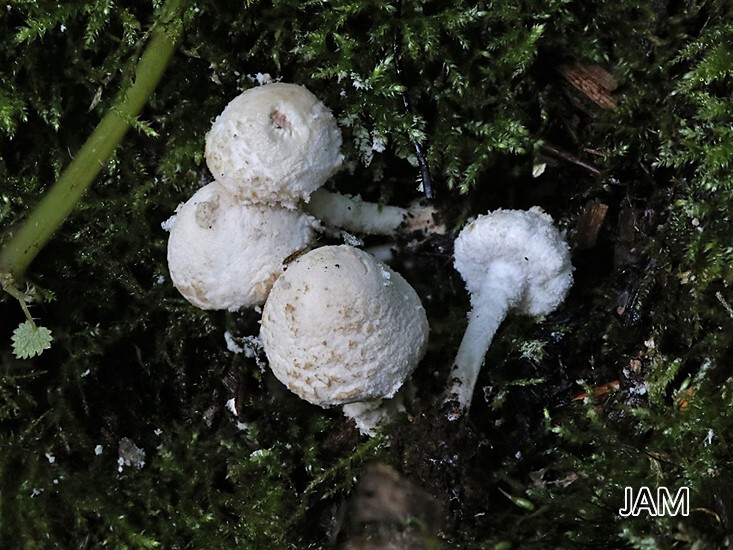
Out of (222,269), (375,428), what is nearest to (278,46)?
(222,269)

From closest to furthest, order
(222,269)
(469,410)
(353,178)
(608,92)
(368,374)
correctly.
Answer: (368,374)
(222,269)
(469,410)
(608,92)
(353,178)

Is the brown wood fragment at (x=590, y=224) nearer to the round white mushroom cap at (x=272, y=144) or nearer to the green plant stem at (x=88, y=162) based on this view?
the round white mushroom cap at (x=272, y=144)

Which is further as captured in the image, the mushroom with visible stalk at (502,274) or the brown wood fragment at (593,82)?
the brown wood fragment at (593,82)

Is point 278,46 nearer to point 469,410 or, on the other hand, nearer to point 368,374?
point 368,374

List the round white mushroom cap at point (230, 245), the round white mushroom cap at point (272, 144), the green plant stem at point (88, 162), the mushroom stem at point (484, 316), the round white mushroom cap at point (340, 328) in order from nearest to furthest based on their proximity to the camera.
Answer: the round white mushroom cap at point (340, 328) < the round white mushroom cap at point (272, 144) < the round white mushroom cap at point (230, 245) < the mushroom stem at point (484, 316) < the green plant stem at point (88, 162)

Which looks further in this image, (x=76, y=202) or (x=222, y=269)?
(x=76, y=202)

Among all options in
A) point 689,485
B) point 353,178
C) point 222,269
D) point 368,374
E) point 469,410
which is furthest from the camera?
point 353,178

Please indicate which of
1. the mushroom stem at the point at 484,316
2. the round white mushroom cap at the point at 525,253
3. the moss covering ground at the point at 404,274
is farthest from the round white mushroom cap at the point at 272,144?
the mushroom stem at the point at 484,316
